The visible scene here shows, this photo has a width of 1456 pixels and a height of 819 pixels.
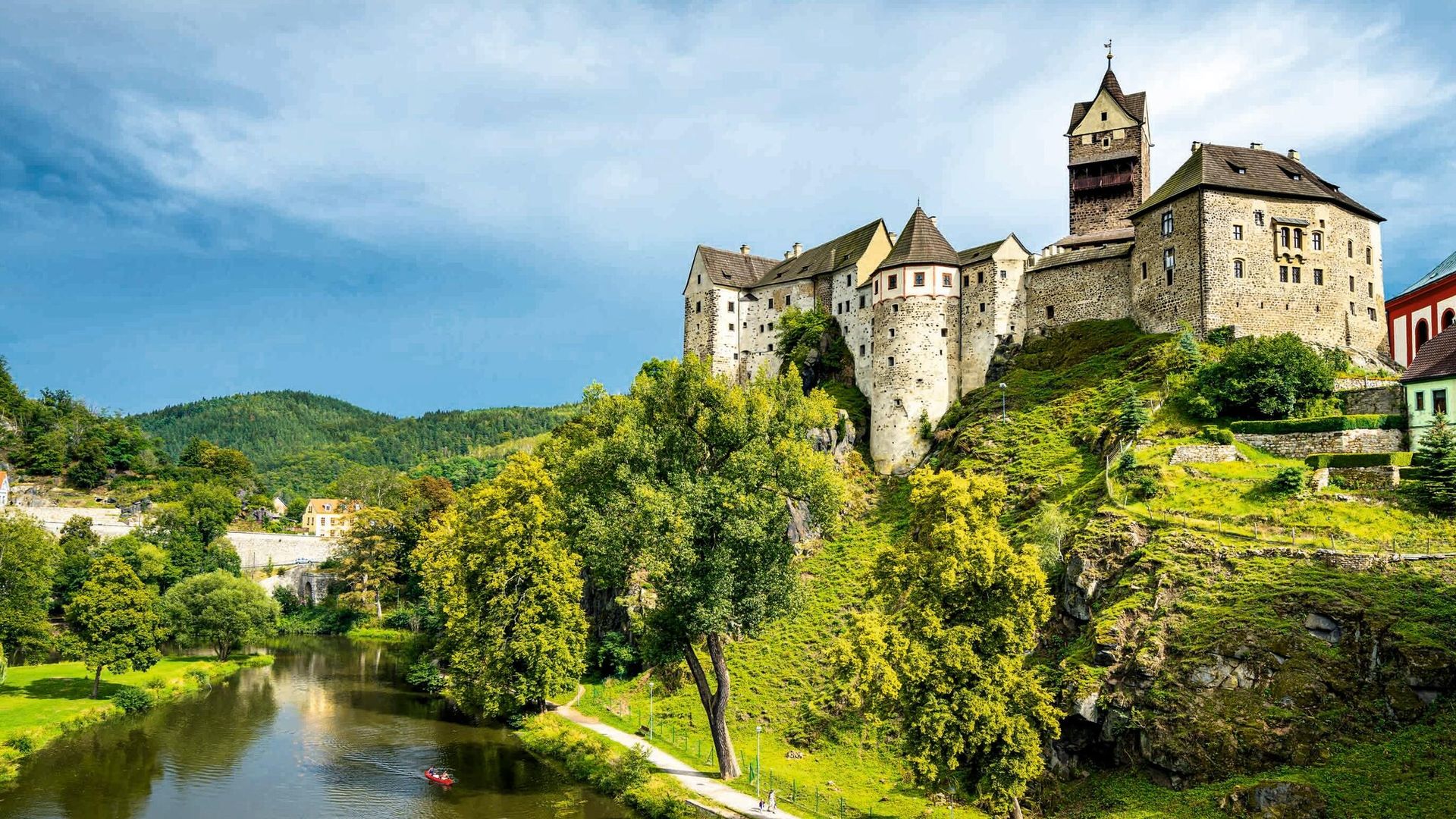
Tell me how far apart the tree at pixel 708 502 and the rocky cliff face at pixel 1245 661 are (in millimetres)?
10852

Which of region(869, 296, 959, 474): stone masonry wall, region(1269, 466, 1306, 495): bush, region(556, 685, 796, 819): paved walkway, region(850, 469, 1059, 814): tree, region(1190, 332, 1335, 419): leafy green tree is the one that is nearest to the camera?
region(850, 469, 1059, 814): tree

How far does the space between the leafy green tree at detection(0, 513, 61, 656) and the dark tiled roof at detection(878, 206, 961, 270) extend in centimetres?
5367

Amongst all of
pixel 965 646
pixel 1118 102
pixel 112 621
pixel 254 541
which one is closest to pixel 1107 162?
pixel 1118 102

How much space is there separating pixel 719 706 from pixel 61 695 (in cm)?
3761

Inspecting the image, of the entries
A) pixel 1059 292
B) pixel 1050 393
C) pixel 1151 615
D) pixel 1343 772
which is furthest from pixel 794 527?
pixel 1343 772

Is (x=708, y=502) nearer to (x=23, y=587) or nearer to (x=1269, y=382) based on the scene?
(x=1269, y=382)

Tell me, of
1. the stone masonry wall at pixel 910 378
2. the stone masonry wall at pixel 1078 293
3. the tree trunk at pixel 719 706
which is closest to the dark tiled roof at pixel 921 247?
the stone masonry wall at pixel 910 378

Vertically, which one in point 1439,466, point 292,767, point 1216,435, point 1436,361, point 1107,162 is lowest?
point 292,767

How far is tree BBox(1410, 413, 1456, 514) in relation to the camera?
3712cm

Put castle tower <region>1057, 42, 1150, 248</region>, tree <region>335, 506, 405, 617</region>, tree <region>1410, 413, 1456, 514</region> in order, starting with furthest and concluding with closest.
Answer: tree <region>335, 506, 405, 617</region>
castle tower <region>1057, 42, 1150, 248</region>
tree <region>1410, 413, 1456, 514</region>

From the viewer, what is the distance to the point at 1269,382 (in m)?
46.9

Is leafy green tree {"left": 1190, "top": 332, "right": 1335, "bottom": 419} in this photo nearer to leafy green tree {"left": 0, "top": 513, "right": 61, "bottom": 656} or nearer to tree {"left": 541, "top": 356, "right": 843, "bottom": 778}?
tree {"left": 541, "top": 356, "right": 843, "bottom": 778}

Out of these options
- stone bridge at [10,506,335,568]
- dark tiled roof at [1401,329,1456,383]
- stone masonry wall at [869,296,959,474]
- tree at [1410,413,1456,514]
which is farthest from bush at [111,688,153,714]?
dark tiled roof at [1401,329,1456,383]

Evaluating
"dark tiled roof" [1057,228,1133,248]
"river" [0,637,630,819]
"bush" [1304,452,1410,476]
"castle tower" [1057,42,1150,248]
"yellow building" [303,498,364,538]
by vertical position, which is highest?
"castle tower" [1057,42,1150,248]
